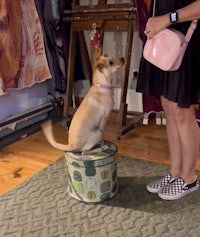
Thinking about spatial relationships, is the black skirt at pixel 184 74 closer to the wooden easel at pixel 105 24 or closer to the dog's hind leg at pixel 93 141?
the dog's hind leg at pixel 93 141

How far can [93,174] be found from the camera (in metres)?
1.49

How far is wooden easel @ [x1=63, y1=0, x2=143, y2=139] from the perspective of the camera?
7.29 ft

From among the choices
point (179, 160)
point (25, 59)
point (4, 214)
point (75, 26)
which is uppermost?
point (75, 26)

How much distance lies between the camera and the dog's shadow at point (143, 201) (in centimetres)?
148

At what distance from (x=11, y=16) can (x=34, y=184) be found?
42.7 inches

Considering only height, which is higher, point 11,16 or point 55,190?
point 11,16

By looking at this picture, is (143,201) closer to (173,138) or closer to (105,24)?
(173,138)

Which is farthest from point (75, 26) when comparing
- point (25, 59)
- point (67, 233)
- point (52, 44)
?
point (67, 233)

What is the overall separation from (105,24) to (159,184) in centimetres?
120

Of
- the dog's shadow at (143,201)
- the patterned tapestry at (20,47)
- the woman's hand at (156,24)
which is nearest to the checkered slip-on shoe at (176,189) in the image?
the dog's shadow at (143,201)

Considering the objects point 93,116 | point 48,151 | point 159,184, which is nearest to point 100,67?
point 93,116

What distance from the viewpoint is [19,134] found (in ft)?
7.80

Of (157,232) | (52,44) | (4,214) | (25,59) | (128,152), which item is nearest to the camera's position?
(157,232)

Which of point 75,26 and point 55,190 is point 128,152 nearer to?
point 55,190
